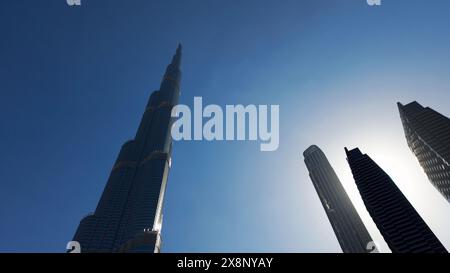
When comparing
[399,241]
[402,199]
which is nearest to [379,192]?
[402,199]
